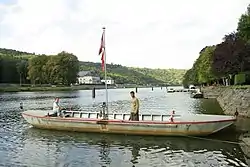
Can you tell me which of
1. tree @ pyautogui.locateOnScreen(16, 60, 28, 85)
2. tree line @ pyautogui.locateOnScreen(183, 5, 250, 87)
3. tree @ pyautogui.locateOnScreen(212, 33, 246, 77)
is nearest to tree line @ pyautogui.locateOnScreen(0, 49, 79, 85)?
tree @ pyautogui.locateOnScreen(16, 60, 28, 85)

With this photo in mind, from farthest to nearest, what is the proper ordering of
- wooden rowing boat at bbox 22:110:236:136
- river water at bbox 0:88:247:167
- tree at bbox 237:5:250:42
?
1. tree at bbox 237:5:250:42
2. wooden rowing boat at bbox 22:110:236:136
3. river water at bbox 0:88:247:167

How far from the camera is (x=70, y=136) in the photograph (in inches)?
1001

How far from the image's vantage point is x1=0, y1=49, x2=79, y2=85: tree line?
14588cm

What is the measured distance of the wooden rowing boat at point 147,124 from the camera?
77.3 feet

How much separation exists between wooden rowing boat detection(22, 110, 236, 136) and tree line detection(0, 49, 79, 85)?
118897 millimetres

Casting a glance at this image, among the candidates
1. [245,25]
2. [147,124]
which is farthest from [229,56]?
[147,124]

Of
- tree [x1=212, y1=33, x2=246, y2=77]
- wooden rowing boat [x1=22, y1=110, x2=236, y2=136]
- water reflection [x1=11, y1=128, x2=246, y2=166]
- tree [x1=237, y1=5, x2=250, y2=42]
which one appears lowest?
water reflection [x1=11, y1=128, x2=246, y2=166]

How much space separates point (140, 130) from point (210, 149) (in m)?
5.85

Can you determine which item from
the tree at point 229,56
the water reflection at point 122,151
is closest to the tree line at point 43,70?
the tree at point 229,56

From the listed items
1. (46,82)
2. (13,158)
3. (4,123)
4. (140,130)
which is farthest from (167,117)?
(46,82)

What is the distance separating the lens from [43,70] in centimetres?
15138

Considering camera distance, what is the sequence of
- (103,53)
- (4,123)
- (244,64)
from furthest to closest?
(244,64)
(4,123)
(103,53)

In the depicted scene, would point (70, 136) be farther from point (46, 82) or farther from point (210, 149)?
point (46, 82)

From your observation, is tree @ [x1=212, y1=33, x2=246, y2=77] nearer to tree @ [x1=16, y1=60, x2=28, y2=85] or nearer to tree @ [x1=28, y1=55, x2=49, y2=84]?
tree @ [x1=28, y1=55, x2=49, y2=84]
